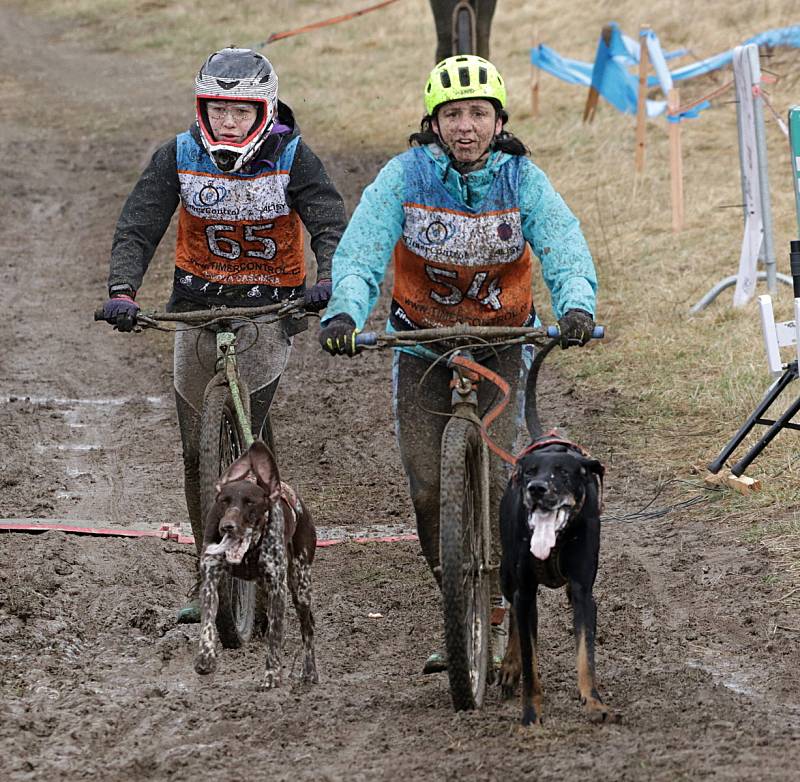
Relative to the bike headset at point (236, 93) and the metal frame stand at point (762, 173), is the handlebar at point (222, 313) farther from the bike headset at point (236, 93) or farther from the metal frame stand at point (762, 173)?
the metal frame stand at point (762, 173)

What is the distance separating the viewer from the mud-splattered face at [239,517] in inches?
187

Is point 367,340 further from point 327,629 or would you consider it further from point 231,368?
point 327,629

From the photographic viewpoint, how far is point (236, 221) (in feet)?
20.2

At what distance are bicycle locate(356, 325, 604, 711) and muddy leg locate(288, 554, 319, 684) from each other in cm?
55

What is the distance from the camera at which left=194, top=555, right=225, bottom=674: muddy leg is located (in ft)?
15.3

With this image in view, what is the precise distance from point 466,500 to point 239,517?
3.29 ft

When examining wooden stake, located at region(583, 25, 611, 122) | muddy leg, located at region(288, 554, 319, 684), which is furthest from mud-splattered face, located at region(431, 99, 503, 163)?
wooden stake, located at region(583, 25, 611, 122)

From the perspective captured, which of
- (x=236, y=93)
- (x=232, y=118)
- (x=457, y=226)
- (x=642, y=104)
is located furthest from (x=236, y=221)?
(x=642, y=104)

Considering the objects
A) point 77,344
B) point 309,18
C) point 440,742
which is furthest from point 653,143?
point 440,742

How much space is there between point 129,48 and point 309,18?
3.66m

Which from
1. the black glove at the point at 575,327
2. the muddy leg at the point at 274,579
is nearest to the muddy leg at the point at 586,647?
the black glove at the point at 575,327

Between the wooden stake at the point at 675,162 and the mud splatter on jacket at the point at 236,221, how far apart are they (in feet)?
24.9

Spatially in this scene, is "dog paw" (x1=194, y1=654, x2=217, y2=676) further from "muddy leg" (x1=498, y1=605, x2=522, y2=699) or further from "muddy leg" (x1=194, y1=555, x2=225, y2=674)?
"muddy leg" (x1=498, y1=605, x2=522, y2=699)

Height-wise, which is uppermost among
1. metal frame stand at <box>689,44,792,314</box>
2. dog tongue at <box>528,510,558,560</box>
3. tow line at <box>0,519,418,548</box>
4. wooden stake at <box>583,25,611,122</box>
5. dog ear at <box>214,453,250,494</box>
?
wooden stake at <box>583,25,611,122</box>
